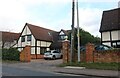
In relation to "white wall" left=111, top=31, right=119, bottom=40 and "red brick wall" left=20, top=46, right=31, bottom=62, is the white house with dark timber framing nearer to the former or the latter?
"red brick wall" left=20, top=46, right=31, bottom=62

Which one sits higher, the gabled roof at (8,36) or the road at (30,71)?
the gabled roof at (8,36)

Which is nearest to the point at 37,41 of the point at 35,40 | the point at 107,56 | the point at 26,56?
the point at 35,40

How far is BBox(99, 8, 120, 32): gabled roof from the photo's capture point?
36062 mm

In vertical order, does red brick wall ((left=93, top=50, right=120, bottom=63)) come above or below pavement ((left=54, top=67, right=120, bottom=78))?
above

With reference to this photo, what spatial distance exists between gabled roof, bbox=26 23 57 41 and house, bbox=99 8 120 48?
49.3ft

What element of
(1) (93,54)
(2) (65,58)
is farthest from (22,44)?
(1) (93,54)

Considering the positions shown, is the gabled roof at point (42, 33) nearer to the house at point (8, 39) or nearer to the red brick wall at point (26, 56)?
the house at point (8, 39)

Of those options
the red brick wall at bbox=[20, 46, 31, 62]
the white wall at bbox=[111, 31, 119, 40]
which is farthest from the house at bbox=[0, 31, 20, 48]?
the white wall at bbox=[111, 31, 119, 40]

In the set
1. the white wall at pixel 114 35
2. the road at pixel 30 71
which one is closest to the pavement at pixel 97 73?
the road at pixel 30 71

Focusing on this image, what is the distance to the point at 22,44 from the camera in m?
50.8

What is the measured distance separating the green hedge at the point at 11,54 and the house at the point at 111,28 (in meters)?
12.6

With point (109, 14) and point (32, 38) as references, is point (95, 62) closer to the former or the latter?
point (109, 14)

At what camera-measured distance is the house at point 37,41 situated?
48.1 meters

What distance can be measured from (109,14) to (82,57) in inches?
585
